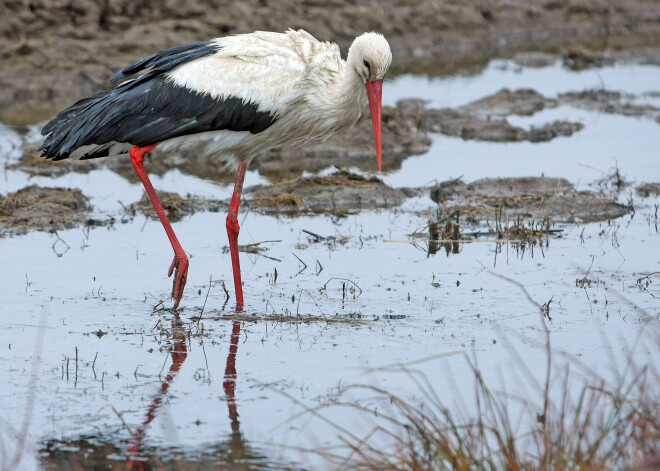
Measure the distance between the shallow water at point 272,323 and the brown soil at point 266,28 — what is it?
5.22m

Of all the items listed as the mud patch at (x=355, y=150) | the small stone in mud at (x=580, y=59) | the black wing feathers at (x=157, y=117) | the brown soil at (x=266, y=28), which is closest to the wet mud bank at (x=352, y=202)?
the mud patch at (x=355, y=150)

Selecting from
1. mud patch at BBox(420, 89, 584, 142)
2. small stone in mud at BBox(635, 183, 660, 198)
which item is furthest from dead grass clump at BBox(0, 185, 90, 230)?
mud patch at BBox(420, 89, 584, 142)

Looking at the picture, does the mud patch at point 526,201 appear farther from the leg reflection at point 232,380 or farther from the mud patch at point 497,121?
the leg reflection at point 232,380

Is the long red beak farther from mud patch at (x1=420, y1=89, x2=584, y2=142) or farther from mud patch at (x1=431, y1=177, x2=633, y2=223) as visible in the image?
mud patch at (x1=420, y1=89, x2=584, y2=142)

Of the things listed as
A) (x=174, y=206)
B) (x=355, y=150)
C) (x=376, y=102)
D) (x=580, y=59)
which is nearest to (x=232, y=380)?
(x=376, y=102)

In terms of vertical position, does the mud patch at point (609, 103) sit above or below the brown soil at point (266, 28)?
below

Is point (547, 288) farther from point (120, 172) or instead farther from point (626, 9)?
point (626, 9)

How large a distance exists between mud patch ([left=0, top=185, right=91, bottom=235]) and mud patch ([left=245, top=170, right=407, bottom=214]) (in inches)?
62.3

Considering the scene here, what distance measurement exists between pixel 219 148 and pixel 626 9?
18550 millimetres

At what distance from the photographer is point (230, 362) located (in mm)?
6031

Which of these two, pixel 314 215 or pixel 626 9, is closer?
pixel 314 215

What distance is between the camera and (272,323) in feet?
22.1

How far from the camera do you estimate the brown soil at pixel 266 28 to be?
1542 cm

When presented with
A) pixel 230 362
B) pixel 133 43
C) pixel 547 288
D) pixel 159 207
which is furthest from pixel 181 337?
pixel 133 43
